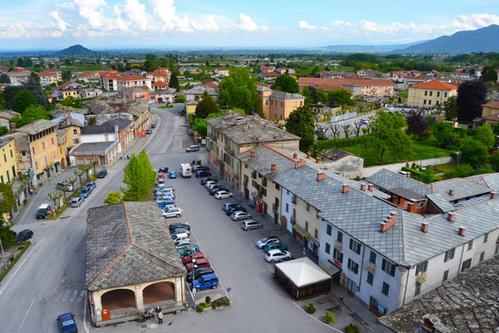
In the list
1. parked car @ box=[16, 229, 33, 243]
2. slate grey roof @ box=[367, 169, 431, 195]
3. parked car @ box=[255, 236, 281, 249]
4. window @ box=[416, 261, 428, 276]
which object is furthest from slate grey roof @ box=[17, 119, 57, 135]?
window @ box=[416, 261, 428, 276]

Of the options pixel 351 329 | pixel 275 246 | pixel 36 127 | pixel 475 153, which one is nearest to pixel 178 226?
pixel 275 246

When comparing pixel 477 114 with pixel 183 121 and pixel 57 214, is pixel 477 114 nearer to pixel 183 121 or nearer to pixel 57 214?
pixel 183 121

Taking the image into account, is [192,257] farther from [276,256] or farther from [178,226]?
[276,256]

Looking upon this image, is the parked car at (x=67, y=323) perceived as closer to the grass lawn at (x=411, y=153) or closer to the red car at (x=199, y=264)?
the red car at (x=199, y=264)

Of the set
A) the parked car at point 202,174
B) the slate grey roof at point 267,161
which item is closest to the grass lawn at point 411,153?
the slate grey roof at point 267,161

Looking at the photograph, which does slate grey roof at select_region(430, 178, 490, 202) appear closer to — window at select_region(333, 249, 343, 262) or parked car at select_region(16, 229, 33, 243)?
window at select_region(333, 249, 343, 262)

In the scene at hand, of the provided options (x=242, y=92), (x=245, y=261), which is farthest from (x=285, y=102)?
(x=245, y=261)
